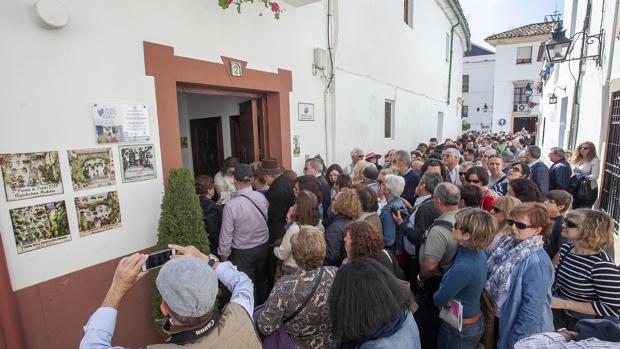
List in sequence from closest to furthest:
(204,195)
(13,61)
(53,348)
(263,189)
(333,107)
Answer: (13,61) → (53,348) → (204,195) → (263,189) → (333,107)

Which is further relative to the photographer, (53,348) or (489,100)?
(489,100)

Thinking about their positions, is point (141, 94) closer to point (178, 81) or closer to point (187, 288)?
point (178, 81)

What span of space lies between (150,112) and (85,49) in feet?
2.47

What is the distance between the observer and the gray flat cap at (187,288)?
144 centimetres

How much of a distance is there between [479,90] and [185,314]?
1606 inches

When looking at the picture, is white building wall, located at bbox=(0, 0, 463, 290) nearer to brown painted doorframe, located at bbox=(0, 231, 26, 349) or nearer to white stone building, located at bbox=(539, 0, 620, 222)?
brown painted doorframe, located at bbox=(0, 231, 26, 349)

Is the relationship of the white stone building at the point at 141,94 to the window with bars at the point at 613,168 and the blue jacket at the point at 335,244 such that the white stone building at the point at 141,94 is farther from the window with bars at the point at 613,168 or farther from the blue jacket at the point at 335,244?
the window with bars at the point at 613,168

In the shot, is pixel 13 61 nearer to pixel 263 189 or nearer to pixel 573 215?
pixel 263 189

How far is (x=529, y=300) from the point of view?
235 cm

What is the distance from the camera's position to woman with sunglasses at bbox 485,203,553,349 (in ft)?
7.70

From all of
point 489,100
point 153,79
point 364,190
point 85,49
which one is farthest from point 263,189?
point 489,100

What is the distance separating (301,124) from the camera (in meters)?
5.82

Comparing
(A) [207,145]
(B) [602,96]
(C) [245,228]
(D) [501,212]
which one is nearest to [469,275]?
(D) [501,212]

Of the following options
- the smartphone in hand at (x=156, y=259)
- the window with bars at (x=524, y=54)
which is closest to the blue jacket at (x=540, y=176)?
the smartphone in hand at (x=156, y=259)
